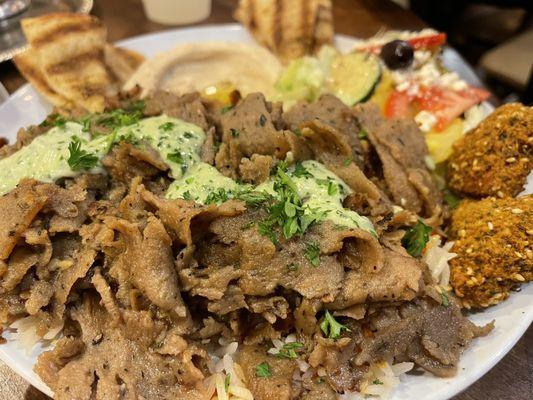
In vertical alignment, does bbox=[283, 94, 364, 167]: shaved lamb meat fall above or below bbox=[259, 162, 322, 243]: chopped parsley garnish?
below

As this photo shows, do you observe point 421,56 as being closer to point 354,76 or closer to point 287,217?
point 354,76

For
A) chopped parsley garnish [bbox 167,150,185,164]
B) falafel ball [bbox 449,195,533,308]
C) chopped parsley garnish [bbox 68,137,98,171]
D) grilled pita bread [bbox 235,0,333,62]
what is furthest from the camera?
grilled pita bread [bbox 235,0,333,62]

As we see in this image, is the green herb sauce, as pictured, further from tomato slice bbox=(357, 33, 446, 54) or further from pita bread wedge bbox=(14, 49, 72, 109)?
tomato slice bbox=(357, 33, 446, 54)

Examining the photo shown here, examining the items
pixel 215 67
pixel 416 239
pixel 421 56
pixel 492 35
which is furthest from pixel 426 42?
pixel 492 35

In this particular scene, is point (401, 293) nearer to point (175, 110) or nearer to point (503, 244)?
→ point (503, 244)

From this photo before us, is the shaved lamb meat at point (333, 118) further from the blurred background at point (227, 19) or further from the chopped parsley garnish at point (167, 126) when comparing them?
the blurred background at point (227, 19)

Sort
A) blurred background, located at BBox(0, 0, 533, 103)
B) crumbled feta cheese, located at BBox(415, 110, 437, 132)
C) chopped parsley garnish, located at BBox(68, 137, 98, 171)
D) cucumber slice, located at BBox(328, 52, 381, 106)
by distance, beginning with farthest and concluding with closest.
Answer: blurred background, located at BBox(0, 0, 533, 103)
cucumber slice, located at BBox(328, 52, 381, 106)
crumbled feta cheese, located at BBox(415, 110, 437, 132)
chopped parsley garnish, located at BBox(68, 137, 98, 171)

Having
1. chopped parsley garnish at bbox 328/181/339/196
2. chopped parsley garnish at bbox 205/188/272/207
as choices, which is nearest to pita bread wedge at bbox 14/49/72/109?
chopped parsley garnish at bbox 205/188/272/207
